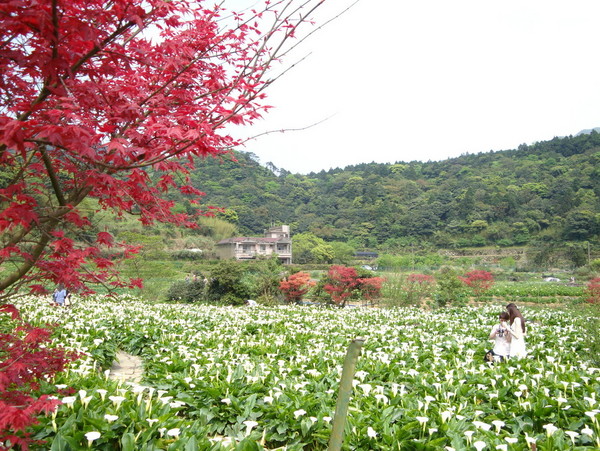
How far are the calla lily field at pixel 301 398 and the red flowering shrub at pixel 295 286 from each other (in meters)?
9.40

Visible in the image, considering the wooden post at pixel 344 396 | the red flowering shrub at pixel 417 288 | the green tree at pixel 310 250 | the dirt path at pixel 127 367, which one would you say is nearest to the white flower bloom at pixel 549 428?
Result: the wooden post at pixel 344 396

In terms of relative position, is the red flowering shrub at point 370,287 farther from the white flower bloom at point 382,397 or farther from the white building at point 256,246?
the white building at point 256,246

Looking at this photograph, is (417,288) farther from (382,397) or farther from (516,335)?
(382,397)

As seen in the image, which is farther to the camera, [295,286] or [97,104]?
[295,286]

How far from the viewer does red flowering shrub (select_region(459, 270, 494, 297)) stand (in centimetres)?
2042

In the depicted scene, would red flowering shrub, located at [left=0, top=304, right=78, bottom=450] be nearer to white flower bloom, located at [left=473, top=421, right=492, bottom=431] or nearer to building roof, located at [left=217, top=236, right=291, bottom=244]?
white flower bloom, located at [left=473, top=421, right=492, bottom=431]

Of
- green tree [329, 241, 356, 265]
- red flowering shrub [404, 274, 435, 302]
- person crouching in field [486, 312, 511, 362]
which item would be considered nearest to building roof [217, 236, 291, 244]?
green tree [329, 241, 356, 265]

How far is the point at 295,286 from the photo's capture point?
18703 mm

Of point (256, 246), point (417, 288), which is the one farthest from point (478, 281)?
point (256, 246)

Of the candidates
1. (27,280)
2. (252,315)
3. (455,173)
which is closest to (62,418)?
(27,280)

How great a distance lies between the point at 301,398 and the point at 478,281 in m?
19.1

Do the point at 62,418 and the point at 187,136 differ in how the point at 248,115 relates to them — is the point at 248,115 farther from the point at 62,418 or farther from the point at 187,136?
the point at 62,418

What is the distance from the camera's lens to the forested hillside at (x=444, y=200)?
54.7 meters

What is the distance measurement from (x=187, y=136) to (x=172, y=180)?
1.60 m
